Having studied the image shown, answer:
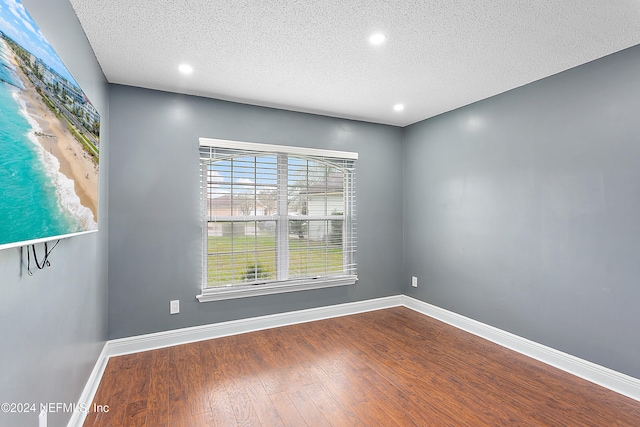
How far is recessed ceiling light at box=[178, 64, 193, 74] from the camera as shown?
2.55 meters

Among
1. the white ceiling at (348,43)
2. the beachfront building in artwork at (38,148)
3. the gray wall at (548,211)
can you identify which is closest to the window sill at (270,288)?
the gray wall at (548,211)

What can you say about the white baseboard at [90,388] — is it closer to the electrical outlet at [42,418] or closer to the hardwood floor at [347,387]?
the hardwood floor at [347,387]

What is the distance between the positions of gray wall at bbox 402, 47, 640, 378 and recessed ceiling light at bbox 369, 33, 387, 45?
1.65 metres

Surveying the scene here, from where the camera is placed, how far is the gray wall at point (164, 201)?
2.87 m

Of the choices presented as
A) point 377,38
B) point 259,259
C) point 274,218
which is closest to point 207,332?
point 259,259

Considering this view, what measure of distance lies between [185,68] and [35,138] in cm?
174

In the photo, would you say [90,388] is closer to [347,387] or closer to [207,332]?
[207,332]

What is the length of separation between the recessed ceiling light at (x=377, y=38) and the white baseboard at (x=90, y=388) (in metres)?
3.00

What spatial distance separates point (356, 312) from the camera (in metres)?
4.00

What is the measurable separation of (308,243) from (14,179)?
2.95 meters

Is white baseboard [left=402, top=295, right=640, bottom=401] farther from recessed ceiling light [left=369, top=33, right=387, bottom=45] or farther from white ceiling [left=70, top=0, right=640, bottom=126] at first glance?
recessed ceiling light [left=369, top=33, right=387, bottom=45]

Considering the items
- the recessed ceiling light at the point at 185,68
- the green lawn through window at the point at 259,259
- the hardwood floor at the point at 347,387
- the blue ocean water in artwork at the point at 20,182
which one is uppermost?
the recessed ceiling light at the point at 185,68

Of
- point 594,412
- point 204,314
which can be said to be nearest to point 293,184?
point 204,314

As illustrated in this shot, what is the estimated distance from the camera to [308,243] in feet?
12.4
